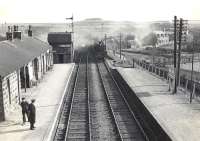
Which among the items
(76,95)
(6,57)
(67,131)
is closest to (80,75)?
(76,95)

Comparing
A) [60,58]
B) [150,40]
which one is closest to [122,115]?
[60,58]

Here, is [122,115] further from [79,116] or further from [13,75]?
[13,75]

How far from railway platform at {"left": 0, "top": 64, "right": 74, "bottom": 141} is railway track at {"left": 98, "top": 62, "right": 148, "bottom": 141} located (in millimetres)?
3603

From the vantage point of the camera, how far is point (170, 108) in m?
20.6

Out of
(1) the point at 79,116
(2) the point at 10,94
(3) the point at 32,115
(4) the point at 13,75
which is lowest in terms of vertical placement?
(1) the point at 79,116

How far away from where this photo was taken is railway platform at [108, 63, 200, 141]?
16078 millimetres

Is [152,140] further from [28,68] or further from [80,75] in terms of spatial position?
[80,75]

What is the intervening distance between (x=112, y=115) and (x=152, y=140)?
179 inches

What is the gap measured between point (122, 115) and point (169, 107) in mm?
3049

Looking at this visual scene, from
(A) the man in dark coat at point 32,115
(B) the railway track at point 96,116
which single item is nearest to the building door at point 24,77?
(B) the railway track at point 96,116

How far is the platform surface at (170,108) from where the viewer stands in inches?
633

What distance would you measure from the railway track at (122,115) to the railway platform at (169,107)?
1.19 meters

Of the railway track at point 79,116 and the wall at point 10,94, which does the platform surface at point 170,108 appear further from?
the wall at point 10,94

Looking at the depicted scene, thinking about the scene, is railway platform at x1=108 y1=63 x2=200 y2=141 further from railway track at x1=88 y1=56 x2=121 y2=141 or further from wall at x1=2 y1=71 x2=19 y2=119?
wall at x1=2 y1=71 x2=19 y2=119
